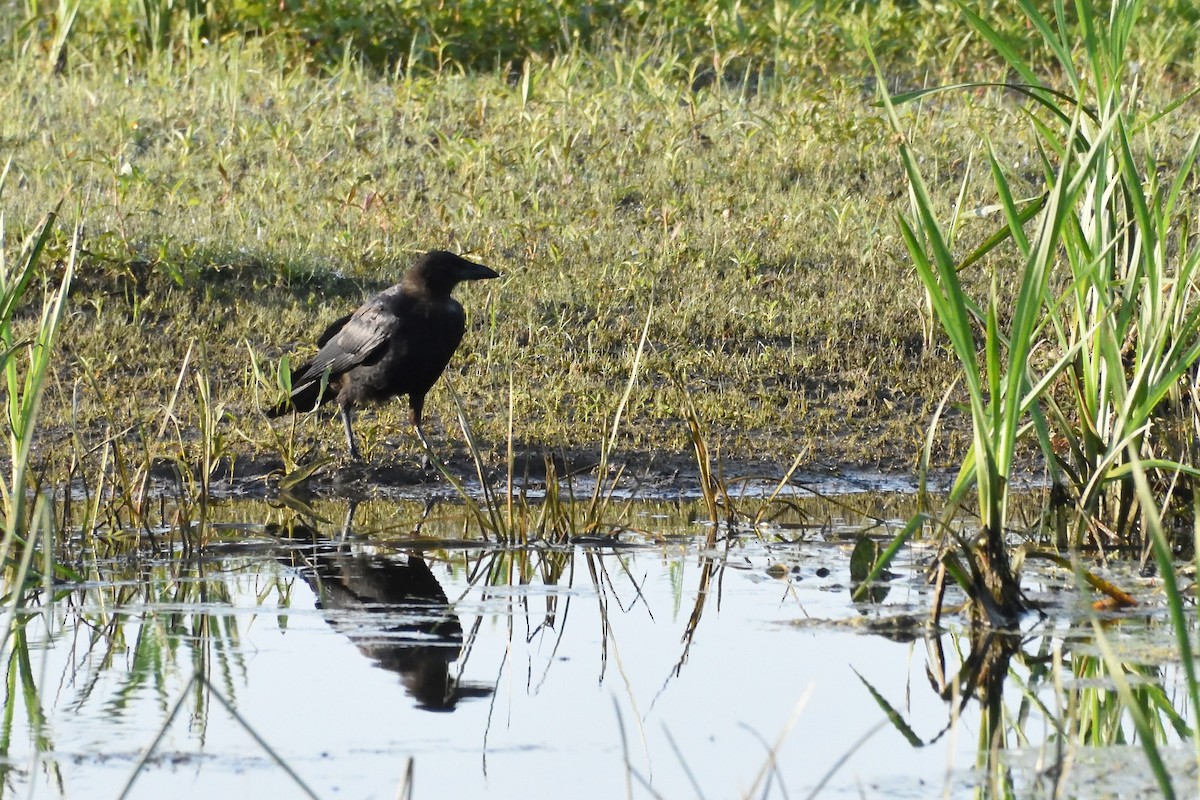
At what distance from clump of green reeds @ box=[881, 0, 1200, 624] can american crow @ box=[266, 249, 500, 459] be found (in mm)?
2868

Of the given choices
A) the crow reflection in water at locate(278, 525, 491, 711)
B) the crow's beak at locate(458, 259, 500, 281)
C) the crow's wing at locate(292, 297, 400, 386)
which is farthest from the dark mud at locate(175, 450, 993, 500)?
the crow reflection in water at locate(278, 525, 491, 711)

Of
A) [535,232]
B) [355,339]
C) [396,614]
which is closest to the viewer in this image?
[396,614]

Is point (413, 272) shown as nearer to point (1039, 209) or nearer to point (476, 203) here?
point (476, 203)

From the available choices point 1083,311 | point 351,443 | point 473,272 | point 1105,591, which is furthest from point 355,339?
point 1105,591

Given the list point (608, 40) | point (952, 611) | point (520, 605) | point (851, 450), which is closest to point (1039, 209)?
point (952, 611)

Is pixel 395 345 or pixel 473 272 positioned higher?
pixel 473 272

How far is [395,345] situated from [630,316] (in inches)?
56.5

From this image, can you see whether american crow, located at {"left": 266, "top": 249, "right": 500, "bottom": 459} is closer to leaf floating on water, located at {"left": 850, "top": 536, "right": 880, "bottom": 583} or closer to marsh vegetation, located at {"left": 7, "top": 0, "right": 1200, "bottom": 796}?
marsh vegetation, located at {"left": 7, "top": 0, "right": 1200, "bottom": 796}

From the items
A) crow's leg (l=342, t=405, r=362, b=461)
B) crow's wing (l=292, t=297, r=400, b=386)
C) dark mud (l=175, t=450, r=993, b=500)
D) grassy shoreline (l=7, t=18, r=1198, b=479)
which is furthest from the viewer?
grassy shoreline (l=7, t=18, r=1198, b=479)

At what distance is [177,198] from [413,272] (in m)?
2.37

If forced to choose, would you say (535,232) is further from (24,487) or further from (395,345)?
(24,487)

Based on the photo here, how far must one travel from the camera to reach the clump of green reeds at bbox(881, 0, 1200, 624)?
3.98m

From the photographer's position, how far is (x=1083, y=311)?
464cm

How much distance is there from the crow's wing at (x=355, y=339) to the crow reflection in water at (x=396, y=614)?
5.85 feet
